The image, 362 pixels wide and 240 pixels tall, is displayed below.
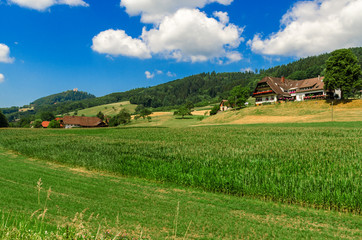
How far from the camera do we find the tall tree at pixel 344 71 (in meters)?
51.7

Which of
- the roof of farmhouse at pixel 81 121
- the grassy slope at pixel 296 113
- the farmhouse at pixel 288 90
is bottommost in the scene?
the grassy slope at pixel 296 113

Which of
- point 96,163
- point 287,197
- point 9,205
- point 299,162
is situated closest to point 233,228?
point 287,197

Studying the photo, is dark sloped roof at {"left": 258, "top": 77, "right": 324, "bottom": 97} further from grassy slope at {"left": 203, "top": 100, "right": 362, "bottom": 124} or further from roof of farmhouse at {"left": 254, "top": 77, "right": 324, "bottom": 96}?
grassy slope at {"left": 203, "top": 100, "right": 362, "bottom": 124}

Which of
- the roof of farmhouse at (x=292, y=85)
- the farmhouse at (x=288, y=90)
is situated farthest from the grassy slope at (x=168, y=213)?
the roof of farmhouse at (x=292, y=85)

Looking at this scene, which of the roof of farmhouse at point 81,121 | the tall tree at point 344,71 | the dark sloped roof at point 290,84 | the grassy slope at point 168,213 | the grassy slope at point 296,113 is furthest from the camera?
the roof of farmhouse at point 81,121

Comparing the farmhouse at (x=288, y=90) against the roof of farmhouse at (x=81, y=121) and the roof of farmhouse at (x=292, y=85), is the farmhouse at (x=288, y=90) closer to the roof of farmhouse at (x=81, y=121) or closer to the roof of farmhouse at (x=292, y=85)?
the roof of farmhouse at (x=292, y=85)

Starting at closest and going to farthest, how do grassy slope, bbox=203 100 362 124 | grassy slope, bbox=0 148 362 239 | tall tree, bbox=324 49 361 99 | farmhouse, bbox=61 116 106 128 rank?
grassy slope, bbox=0 148 362 239, grassy slope, bbox=203 100 362 124, tall tree, bbox=324 49 361 99, farmhouse, bbox=61 116 106 128

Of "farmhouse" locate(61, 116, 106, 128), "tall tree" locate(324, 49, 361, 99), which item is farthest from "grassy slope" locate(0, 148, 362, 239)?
"farmhouse" locate(61, 116, 106, 128)

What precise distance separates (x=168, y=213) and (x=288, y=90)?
280 ft

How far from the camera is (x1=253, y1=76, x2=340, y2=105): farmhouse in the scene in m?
69.4

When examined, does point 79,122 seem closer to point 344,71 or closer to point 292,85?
point 292,85

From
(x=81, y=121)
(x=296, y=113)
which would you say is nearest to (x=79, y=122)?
(x=81, y=121)

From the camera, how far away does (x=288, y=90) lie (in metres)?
79.8

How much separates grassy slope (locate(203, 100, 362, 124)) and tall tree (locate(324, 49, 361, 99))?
4918 millimetres
